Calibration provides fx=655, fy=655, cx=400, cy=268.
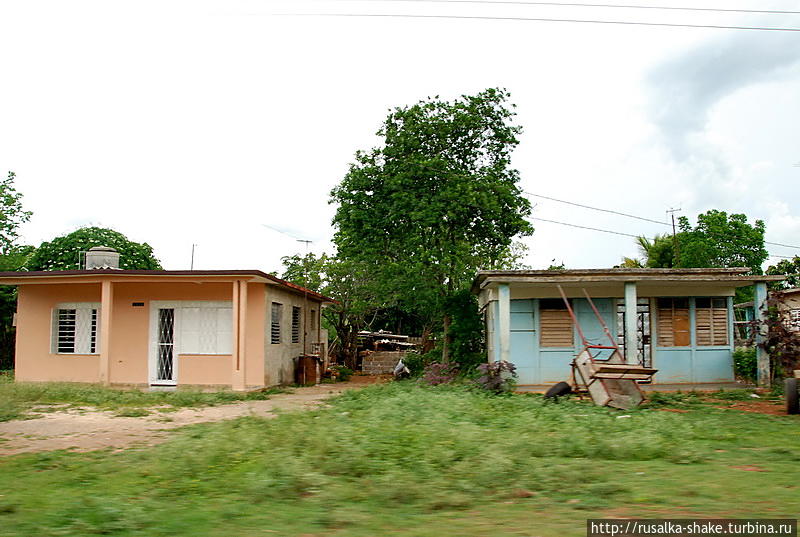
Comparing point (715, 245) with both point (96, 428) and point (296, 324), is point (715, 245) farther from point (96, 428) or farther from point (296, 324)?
point (96, 428)

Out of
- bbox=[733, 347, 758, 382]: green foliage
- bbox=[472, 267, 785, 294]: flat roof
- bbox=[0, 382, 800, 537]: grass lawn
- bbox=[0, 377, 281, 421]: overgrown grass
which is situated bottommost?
bbox=[0, 377, 281, 421]: overgrown grass

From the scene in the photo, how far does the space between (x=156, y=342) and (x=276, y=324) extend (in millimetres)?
3257

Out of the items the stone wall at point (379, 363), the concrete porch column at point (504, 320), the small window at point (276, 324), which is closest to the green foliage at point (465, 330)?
the concrete porch column at point (504, 320)

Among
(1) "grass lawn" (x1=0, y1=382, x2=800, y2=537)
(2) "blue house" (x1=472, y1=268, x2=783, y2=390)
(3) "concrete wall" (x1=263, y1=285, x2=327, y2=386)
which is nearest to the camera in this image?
→ (1) "grass lawn" (x1=0, y1=382, x2=800, y2=537)

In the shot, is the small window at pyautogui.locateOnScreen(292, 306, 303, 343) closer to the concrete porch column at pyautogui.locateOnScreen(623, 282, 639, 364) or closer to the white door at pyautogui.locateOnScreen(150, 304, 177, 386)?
the white door at pyautogui.locateOnScreen(150, 304, 177, 386)

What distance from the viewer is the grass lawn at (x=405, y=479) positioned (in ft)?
14.8

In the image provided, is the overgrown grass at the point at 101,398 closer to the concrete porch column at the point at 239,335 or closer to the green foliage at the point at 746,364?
the concrete porch column at the point at 239,335

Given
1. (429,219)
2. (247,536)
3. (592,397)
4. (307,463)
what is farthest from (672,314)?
(247,536)

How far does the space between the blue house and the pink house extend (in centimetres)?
618

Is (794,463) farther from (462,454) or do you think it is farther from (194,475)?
(194,475)

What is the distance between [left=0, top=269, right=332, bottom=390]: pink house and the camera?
660 inches

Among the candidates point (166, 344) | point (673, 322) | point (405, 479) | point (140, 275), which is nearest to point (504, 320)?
point (673, 322)

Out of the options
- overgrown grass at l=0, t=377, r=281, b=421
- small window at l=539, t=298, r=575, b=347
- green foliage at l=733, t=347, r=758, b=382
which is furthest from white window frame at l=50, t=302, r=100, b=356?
green foliage at l=733, t=347, r=758, b=382

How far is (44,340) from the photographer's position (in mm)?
17938
